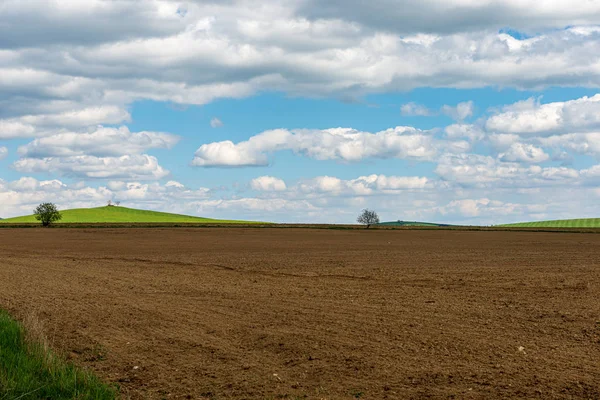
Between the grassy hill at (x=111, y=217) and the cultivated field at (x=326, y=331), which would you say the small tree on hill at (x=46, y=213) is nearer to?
the grassy hill at (x=111, y=217)

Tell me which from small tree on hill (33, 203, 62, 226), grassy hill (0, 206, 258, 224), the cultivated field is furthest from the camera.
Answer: grassy hill (0, 206, 258, 224)

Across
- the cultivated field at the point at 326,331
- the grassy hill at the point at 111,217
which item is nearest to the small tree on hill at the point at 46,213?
the grassy hill at the point at 111,217

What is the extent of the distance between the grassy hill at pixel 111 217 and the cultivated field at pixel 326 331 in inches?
4704

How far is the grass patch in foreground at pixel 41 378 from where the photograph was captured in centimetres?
1025

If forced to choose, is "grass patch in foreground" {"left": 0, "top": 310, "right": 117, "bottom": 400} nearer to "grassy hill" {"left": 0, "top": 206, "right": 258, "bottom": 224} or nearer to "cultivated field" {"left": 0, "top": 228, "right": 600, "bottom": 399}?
"cultivated field" {"left": 0, "top": 228, "right": 600, "bottom": 399}

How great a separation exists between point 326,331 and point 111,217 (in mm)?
143996

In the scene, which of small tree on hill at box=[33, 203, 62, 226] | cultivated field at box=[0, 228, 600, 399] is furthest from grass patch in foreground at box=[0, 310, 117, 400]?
small tree on hill at box=[33, 203, 62, 226]

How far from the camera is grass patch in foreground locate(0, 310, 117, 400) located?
10250mm

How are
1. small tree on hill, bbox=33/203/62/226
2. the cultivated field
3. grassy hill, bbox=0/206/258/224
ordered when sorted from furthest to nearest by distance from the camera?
1. grassy hill, bbox=0/206/258/224
2. small tree on hill, bbox=33/203/62/226
3. the cultivated field

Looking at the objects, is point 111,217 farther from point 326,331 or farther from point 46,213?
point 326,331

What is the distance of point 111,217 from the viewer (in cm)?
15238

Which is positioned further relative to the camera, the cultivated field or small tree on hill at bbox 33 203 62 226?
small tree on hill at bbox 33 203 62 226

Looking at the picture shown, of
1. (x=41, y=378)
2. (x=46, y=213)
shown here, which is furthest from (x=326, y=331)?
(x=46, y=213)

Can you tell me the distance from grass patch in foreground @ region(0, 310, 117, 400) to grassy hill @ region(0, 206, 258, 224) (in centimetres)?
13010
